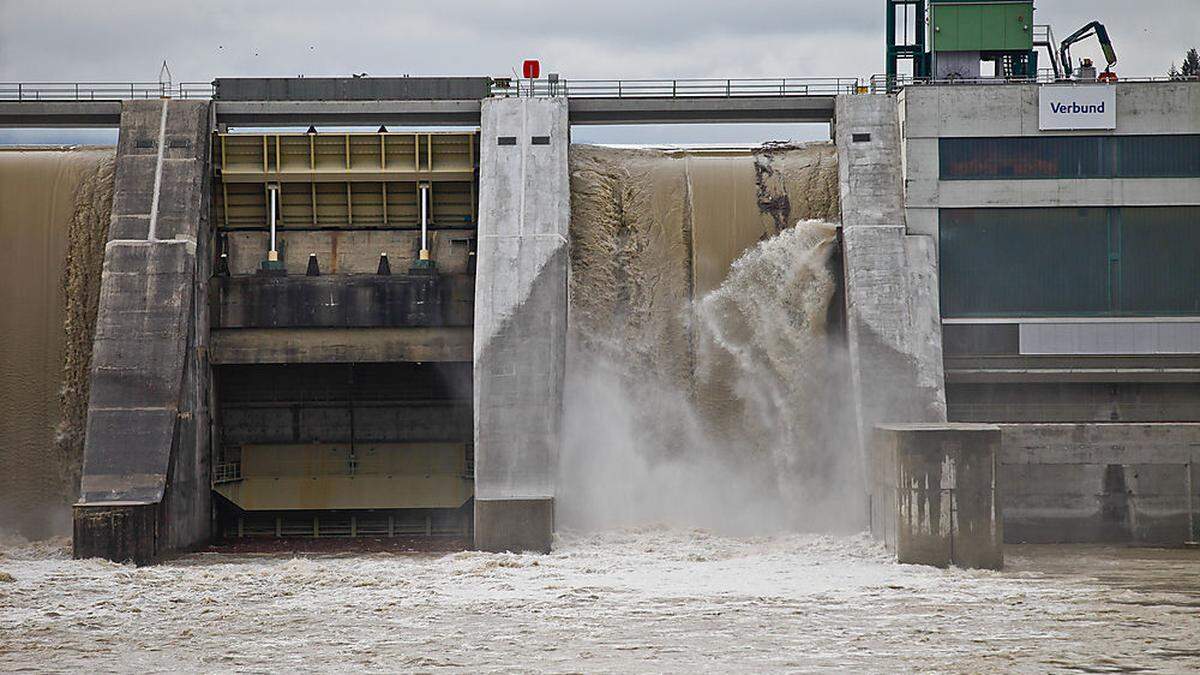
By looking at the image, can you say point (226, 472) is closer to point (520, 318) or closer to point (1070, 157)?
point (520, 318)

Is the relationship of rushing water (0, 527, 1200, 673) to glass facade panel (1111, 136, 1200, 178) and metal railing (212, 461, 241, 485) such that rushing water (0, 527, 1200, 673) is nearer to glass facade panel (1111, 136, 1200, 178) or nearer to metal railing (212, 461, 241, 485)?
metal railing (212, 461, 241, 485)

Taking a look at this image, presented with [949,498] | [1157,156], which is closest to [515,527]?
[949,498]

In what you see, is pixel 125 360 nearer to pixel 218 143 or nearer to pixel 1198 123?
pixel 218 143

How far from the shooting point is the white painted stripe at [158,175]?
102 ft

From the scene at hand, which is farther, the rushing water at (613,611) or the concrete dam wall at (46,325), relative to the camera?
the concrete dam wall at (46,325)

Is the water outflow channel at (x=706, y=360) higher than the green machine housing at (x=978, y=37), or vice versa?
the green machine housing at (x=978, y=37)

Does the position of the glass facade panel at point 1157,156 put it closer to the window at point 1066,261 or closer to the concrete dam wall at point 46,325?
the window at point 1066,261

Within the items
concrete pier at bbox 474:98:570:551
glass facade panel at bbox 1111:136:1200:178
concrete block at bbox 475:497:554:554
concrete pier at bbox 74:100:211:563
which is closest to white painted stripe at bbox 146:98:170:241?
concrete pier at bbox 74:100:211:563

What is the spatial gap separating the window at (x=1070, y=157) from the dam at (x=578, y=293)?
0.06m

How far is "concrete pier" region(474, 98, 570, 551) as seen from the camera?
1108 inches

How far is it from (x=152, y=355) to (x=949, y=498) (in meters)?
15.0

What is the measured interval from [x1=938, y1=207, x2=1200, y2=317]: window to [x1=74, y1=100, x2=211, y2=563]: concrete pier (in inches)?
604

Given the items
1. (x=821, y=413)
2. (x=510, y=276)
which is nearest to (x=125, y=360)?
(x=510, y=276)

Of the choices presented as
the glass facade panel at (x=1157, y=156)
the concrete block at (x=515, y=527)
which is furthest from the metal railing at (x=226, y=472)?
the glass facade panel at (x=1157, y=156)
